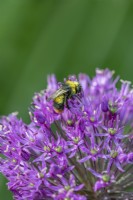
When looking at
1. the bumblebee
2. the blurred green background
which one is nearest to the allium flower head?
the bumblebee

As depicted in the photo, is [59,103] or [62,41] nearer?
[59,103]

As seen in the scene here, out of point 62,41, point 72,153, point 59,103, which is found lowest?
point 72,153

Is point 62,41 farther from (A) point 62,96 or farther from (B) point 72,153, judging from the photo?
(B) point 72,153

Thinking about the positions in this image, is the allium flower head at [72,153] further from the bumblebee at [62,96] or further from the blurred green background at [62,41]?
the blurred green background at [62,41]

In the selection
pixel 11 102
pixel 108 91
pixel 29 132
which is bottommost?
pixel 29 132

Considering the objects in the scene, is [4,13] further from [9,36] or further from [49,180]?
[49,180]

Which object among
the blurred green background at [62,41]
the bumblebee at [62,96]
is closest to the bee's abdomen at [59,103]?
the bumblebee at [62,96]

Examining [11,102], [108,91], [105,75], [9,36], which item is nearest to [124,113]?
[108,91]

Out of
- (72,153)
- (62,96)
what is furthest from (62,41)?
(72,153)
